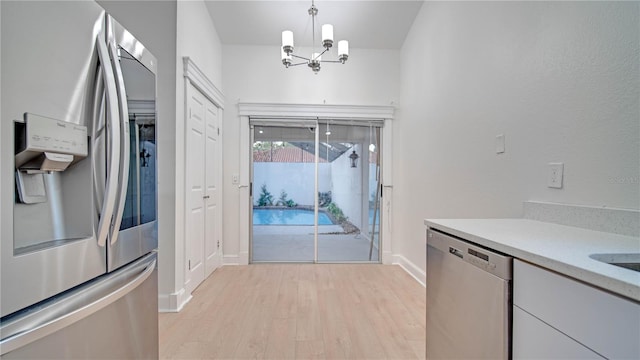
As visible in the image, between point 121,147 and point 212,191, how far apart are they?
8.47ft

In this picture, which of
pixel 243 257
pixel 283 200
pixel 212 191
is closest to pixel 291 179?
pixel 283 200

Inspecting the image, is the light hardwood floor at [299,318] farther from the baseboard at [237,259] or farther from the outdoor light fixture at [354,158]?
the outdoor light fixture at [354,158]

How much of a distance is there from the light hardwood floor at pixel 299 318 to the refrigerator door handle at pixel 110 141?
1362mm

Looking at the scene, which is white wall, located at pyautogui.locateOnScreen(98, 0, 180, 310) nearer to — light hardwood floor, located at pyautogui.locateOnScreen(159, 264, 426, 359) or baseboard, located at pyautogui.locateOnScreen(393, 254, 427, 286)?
light hardwood floor, located at pyautogui.locateOnScreen(159, 264, 426, 359)

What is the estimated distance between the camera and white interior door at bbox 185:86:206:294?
2643mm

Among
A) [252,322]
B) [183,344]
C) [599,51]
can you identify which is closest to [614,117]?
[599,51]

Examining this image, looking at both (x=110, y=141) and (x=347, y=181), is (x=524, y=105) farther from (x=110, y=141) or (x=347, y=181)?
(x=347, y=181)

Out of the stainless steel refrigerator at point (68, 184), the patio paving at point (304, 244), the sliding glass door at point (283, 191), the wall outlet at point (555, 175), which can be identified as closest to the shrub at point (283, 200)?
the sliding glass door at point (283, 191)

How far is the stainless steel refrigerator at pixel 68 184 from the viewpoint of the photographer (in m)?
0.64

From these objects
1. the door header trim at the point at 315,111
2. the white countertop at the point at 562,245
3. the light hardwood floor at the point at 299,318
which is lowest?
the light hardwood floor at the point at 299,318

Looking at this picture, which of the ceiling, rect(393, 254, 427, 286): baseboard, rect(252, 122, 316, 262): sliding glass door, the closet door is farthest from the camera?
rect(252, 122, 316, 262): sliding glass door

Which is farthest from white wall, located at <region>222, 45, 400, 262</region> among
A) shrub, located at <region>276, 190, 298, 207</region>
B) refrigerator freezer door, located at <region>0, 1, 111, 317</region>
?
refrigerator freezer door, located at <region>0, 1, 111, 317</region>

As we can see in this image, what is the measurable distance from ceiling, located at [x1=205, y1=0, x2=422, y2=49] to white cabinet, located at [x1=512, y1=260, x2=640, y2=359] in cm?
330

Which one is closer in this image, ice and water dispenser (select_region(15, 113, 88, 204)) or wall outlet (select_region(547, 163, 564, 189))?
ice and water dispenser (select_region(15, 113, 88, 204))
